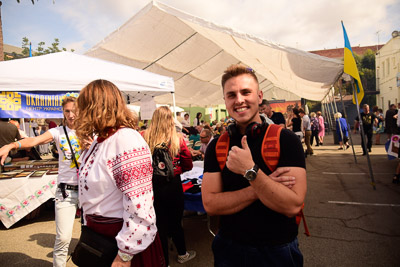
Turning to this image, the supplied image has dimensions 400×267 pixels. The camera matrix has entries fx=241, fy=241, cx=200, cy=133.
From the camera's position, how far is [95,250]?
138 centimetres

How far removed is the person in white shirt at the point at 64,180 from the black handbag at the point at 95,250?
3.69 feet

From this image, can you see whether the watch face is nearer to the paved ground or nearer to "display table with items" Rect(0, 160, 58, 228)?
the paved ground

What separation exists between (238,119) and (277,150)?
0.95 ft

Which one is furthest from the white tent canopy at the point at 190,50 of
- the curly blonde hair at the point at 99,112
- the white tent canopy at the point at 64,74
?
the curly blonde hair at the point at 99,112

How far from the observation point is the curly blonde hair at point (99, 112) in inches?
56.6

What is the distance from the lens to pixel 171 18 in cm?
588

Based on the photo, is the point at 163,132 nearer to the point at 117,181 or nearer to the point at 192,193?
the point at 192,193

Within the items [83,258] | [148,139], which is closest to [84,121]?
[83,258]

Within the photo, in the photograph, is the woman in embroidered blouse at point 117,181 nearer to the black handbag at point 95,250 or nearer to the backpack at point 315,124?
the black handbag at point 95,250

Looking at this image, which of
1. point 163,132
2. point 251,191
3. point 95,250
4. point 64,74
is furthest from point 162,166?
point 64,74

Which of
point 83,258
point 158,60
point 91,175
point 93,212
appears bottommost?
point 83,258

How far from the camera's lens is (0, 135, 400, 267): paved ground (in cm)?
314

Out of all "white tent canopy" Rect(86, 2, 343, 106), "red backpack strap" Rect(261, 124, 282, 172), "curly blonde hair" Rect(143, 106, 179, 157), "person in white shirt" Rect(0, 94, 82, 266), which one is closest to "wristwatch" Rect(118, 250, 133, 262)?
"red backpack strap" Rect(261, 124, 282, 172)

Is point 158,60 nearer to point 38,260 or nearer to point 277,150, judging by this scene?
point 38,260
